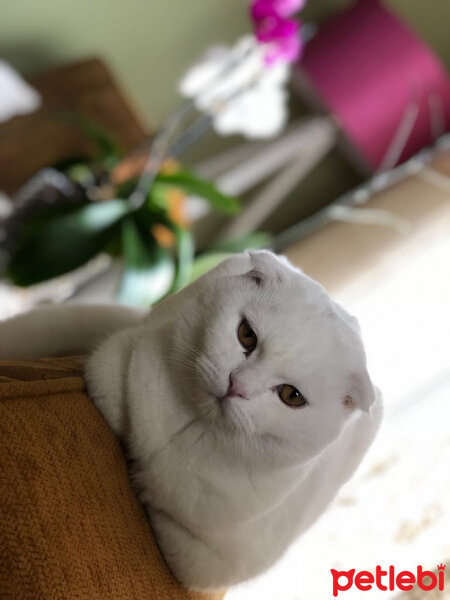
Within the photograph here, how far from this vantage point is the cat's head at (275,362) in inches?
22.2

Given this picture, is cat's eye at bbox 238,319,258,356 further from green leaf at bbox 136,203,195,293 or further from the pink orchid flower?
the pink orchid flower

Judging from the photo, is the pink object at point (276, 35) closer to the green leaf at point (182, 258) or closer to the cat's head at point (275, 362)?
the green leaf at point (182, 258)

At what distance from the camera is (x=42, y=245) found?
0.96 metres

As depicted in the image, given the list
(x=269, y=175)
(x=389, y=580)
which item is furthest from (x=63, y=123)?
(x=389, y=580)

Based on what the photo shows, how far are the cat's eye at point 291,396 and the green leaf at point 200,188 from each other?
55 centimetres

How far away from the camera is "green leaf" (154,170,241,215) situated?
1.06 meters

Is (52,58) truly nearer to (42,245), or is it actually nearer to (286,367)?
(42,245)

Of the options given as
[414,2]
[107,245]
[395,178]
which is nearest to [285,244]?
[395,178]

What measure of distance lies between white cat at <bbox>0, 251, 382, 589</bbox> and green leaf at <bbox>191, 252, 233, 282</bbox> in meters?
0.49

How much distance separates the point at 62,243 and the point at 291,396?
1.82 feet

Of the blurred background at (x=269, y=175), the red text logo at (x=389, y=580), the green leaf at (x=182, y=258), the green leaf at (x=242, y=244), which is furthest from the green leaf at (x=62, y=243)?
the red text logo at (x=389, y=580)

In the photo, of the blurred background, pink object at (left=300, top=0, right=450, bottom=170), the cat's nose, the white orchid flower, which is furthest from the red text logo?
pink object at (left=300, top=0, right=450, bottom=170)

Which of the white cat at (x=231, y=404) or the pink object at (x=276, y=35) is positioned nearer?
the white cat at (x=231, y=404)

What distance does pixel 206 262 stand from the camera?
1.13 metres
